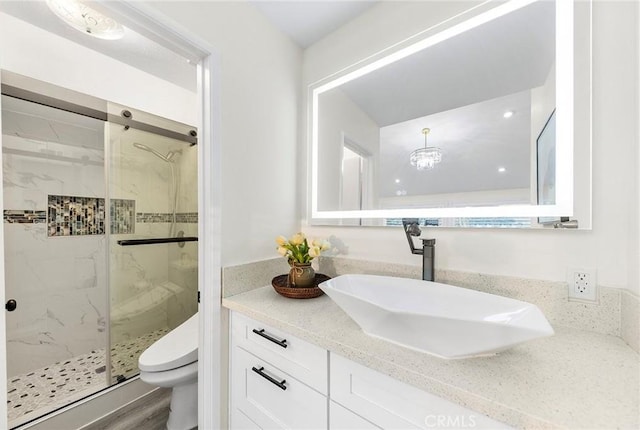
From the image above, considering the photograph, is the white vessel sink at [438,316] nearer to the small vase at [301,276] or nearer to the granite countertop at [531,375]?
the granite countertop at [531,375]

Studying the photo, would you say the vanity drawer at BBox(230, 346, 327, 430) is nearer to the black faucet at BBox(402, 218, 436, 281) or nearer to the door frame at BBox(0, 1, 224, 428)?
the door frame at BBox(0, 1, 224, 428)

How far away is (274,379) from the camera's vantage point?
0.89 metres

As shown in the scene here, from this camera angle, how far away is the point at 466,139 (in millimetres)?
1086

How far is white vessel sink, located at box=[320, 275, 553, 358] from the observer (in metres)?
0.56

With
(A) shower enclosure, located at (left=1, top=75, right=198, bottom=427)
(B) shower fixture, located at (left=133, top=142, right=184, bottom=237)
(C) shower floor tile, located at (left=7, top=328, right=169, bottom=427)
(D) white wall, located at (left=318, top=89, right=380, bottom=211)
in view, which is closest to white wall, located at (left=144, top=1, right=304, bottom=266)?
(D) white wall, located at (left=318, top=89, right=380, bottom=211)

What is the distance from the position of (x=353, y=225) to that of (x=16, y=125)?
243cm

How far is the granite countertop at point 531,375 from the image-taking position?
0.46m

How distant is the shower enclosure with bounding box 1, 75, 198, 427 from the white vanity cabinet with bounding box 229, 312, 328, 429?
126 centimetres

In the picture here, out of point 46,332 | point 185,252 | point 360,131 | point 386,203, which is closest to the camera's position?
point 386,203

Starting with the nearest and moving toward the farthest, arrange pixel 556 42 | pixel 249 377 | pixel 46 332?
pixel 556 42
pixel 249 377
pixel 46 332

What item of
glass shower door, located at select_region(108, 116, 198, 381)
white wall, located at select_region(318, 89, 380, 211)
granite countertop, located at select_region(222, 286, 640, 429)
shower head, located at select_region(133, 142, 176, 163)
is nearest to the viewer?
granite countertop, located at select_region(222, 286, 640, 429)

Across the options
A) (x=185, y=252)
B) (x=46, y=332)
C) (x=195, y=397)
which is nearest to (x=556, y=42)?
(x=195, y=397)

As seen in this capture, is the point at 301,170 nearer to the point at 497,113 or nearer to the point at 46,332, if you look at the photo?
the point at 497,113

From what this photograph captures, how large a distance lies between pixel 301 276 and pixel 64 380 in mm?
1986
